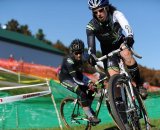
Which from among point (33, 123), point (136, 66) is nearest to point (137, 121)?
point (136, 66)

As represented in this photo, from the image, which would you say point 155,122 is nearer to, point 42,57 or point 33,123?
point 33,123

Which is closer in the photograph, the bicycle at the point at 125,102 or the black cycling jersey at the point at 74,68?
the bicycle at the point at 125,102

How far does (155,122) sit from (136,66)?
9.07 ft

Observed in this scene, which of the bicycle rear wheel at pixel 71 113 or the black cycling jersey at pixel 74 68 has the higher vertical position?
the black cycling jersey at pixel 74 68

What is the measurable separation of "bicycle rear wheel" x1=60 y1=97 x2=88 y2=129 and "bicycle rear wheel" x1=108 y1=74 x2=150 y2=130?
3629mm

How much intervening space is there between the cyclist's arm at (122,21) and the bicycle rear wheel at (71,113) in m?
3.47

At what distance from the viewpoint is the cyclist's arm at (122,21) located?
5.99 meters

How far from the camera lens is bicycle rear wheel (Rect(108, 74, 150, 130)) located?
5281 millimetres

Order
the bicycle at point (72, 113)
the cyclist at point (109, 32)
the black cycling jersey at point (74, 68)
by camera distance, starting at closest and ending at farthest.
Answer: the cyclist at point (109, 32) < the black cycling jersey at point (74, 68) < the bicycle at point (72, 113)

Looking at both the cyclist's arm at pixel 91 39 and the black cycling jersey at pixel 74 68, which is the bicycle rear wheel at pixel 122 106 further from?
the black cycling jersey at pixel 74 68

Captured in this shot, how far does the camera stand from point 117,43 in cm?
684

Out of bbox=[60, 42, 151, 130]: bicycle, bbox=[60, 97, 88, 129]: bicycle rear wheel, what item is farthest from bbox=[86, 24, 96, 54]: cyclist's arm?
bbox=[60, 97, 88, 129]: bicycle rear wheel

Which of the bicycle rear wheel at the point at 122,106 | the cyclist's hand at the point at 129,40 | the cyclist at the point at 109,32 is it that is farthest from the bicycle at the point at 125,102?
the cyclist at the point at 109,32

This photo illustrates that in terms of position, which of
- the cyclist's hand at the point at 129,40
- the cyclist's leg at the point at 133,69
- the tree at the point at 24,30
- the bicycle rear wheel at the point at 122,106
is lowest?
the bicycle rear wheel at the point at 122,106
